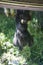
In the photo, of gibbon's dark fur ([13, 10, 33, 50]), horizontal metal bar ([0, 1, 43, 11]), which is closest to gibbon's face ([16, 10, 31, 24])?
gibbon's dark fur ([13, 10, 33, 50])

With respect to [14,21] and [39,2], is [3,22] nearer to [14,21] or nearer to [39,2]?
[14,21]

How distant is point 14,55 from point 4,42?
15 centimetres

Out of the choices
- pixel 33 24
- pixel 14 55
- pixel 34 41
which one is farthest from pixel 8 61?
pixel 33 24

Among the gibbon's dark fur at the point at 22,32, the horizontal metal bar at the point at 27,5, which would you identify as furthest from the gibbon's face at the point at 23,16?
the horizontal metal bar at the point at 27,5

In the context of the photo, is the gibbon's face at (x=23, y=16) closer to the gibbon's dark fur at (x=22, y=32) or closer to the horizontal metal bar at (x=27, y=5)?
the gibbon's dark fur at (x=22, y=32)

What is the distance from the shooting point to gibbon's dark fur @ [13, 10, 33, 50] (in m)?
1.41

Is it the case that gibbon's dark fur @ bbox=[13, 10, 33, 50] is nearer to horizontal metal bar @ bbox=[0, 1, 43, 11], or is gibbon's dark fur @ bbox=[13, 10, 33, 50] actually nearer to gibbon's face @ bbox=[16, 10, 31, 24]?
gibbon's face @ bbox=[16, 10, 31, 24]

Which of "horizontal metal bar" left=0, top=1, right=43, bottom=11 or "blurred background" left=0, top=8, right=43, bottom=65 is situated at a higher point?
"horizontal metal bar" left=0, top=1, right=43, bottom=11

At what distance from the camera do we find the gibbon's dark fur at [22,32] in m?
1.41

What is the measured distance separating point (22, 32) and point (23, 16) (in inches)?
5.8

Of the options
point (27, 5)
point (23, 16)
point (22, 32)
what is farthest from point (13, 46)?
point (27, 5)

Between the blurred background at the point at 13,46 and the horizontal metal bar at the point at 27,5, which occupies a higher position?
the horizontal metal bar at the point at 27,5

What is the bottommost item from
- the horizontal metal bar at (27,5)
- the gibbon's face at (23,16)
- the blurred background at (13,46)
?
the blurred background at (13,46)

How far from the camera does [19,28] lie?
1.45m
